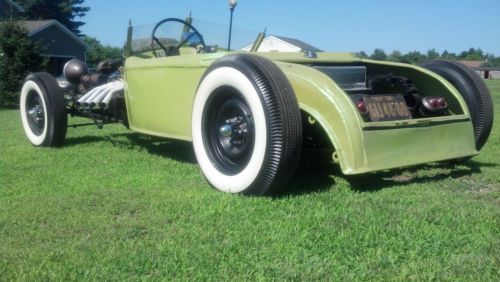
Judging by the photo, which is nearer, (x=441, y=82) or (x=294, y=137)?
(x=294, y=137)

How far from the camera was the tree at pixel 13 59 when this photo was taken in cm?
1616

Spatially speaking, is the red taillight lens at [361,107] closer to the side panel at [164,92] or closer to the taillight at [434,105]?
the taillight at [434,105]

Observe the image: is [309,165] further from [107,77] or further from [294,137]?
[107,77]

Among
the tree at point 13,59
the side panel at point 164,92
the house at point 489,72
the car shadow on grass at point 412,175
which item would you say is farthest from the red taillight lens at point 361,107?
the house at point 489,72

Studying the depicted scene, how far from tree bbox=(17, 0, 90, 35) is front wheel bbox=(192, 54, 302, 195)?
46.5 m

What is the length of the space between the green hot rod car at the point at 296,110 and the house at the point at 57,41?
26.3m

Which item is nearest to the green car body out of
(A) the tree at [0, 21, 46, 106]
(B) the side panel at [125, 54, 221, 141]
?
(B) the side panel at [125, 54, 221, 141]

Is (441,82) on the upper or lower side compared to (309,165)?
upper

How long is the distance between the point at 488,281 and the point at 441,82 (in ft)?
7.55

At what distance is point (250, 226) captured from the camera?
9.45 ft

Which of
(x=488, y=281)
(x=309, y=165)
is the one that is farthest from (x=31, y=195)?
(x=488, y=281)

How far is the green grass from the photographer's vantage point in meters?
2.33

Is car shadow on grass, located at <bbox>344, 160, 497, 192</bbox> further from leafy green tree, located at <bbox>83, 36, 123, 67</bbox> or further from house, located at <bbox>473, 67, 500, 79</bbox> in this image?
house, located at <bbox>473, 67, 500, 79</bbox>

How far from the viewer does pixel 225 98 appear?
3865 mm
